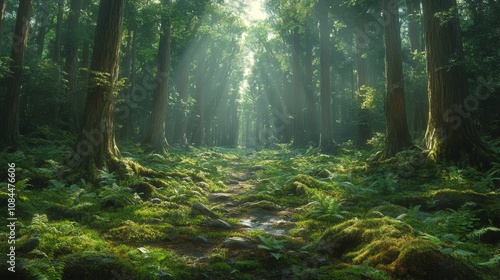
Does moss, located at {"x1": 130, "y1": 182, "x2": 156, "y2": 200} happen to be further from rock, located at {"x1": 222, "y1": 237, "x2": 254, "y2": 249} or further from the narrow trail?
rock, located at {"x1": 222, "y1": 237, "x2": 254, "y2": 249}

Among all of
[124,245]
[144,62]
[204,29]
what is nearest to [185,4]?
[204,29]

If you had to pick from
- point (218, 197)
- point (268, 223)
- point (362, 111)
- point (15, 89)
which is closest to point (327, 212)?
point (268, 223)

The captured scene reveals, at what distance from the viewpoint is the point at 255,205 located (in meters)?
8.16

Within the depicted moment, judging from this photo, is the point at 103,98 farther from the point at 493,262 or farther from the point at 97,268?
the point at 493,262

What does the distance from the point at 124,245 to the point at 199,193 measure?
4.84 metres

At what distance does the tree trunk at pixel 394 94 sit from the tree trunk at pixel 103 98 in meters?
9.11

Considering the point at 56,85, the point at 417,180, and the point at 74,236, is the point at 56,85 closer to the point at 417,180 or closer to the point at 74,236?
the point at 74,236

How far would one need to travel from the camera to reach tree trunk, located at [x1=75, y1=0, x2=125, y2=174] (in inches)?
358

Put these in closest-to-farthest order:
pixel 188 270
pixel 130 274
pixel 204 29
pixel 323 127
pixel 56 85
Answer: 1. pixel 130 274
2. pixel 188 270
3. pixel 56 85
4. pixel 323 127
5. pixel 204 29

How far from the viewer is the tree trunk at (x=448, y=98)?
9047 millimetres

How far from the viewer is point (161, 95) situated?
19.1 metres

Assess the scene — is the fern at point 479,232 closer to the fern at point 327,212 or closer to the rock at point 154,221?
the fern at point 327,212

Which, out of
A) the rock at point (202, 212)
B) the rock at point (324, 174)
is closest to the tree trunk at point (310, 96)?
the rock at point (324, 174)

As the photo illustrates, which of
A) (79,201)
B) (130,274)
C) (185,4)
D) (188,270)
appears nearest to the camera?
(130,274)
